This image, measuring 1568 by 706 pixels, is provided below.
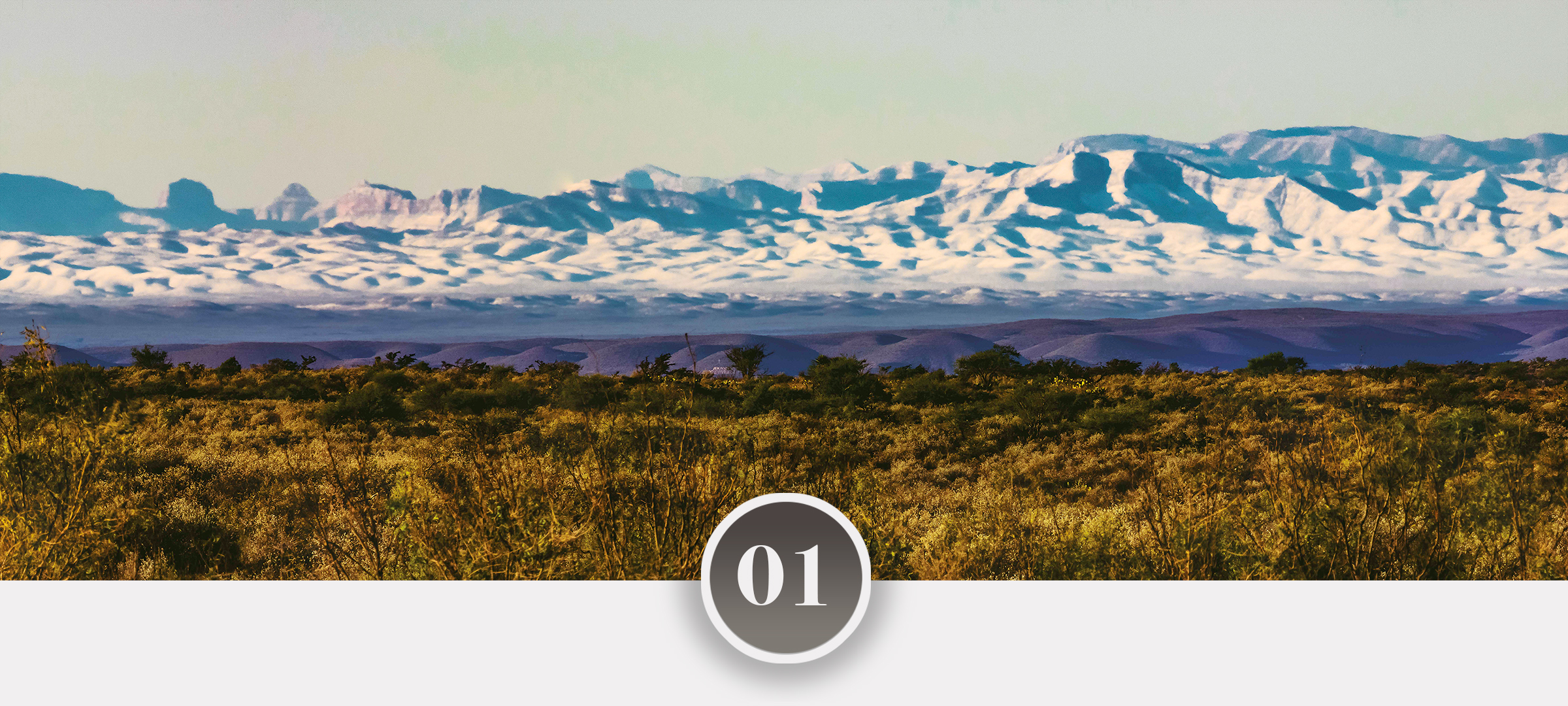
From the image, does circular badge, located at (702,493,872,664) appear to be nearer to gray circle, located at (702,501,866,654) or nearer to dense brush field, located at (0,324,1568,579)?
gray circle, located at (702,501,866,654)

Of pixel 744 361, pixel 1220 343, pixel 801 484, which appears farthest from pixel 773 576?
pixel 744 361

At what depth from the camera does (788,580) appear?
147 inches

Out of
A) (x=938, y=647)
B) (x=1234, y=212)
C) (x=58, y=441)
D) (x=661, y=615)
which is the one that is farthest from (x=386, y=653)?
(x=1234, y=212)

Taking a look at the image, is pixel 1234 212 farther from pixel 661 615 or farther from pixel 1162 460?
pixel 661 615

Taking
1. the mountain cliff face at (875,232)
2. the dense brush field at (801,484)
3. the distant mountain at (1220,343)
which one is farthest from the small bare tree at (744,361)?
the mountain cliff face at (875,232)

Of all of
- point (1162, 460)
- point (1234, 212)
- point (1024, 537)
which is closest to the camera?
point (1024, 537)

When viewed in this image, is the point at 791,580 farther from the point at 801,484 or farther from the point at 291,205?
the point at 291,205

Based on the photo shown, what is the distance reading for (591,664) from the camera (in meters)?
4.38

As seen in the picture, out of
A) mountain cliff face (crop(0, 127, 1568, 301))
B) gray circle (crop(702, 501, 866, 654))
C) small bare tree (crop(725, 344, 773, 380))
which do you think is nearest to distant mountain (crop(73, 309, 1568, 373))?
mountain cliff face (crop(0, 127, 1568, 301))

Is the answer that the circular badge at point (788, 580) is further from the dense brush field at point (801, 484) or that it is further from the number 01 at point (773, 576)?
the dense brush field at point (801, 484)

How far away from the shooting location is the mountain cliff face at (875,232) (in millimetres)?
8734

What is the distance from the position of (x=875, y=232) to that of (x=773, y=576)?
24.5 ft

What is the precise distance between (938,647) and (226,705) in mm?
3133

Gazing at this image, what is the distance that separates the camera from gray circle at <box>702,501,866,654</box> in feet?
12.2
